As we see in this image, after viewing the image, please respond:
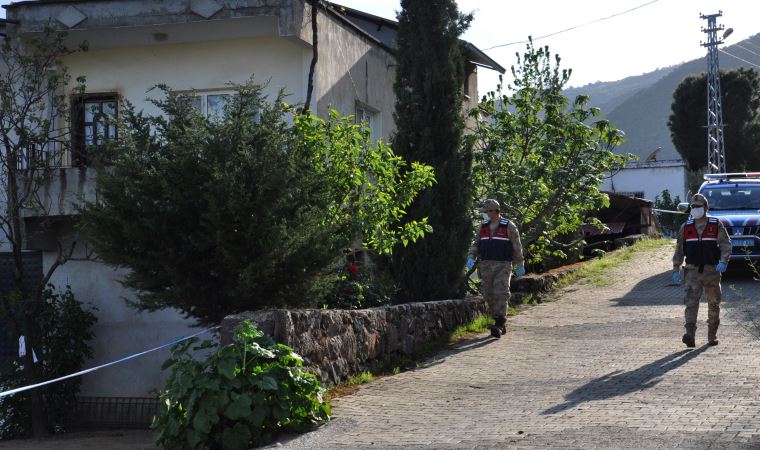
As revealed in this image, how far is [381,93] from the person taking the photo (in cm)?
1862

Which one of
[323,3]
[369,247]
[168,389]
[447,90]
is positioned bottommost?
[168,389]

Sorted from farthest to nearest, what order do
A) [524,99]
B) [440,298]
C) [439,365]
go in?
[524,99], [440,298], [439,365]

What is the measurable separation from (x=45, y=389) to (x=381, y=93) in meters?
8.32

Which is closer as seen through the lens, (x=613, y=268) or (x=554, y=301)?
(x=554, y=301)

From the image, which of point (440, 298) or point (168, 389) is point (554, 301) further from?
point (168, 389)

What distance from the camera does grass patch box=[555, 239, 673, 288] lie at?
794 inches

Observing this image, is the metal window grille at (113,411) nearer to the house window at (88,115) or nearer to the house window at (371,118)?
the house window at (88,115)

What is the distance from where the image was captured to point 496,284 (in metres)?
13.6

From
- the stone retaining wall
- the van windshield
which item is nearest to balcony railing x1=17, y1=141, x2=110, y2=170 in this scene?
the stone retaining wall

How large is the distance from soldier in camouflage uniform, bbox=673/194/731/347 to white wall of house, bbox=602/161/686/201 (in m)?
39.1

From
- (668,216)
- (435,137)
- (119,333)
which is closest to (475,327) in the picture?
(435,137)

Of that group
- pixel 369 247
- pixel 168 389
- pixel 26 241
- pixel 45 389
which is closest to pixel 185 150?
pixel 168 389

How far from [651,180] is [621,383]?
43217mm

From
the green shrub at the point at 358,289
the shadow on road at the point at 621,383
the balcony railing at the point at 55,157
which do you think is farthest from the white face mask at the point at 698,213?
the balcony railing at the point at 55,157
